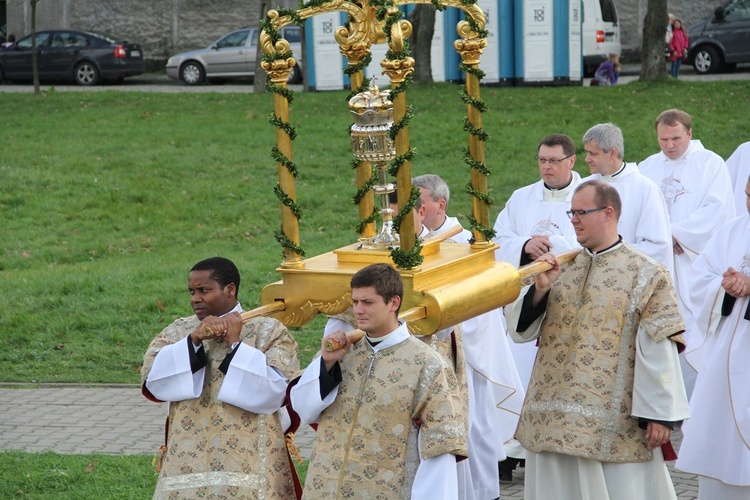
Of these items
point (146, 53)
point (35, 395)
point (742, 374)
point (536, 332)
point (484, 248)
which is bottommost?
point (35, 395)

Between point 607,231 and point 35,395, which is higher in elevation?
point 607,231

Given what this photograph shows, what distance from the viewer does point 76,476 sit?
716 centimetres

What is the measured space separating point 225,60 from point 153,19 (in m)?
6.21

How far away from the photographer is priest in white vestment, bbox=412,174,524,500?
646 cm

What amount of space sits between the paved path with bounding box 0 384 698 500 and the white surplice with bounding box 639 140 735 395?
1846 millimetres

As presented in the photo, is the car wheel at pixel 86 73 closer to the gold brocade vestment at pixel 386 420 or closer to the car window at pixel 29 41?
the car window at pixel 29 41

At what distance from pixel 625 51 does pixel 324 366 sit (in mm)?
26328

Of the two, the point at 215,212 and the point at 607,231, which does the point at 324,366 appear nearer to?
the point at 607,231

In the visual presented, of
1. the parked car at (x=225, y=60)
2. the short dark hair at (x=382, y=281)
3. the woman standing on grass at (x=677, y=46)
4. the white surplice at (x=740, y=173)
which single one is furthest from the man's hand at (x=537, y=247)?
the parked car at (x=225, y=60)

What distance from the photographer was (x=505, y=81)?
2286cm

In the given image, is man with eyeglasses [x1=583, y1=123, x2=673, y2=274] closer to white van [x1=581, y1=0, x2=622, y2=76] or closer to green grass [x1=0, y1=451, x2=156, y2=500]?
green grass [x1=0, y1=451, x2=156, y2=500]

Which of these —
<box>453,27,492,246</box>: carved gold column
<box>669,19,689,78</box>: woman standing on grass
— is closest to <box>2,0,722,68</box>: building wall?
<box>669,19,689,78</box>: woman standing on grass

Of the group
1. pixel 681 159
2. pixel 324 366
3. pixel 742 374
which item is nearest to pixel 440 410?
pixel 324 366

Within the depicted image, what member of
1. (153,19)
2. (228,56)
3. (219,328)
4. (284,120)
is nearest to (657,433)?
(219,328)
